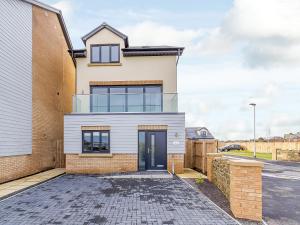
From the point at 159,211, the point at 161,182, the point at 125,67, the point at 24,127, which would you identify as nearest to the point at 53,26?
the point at 125,67

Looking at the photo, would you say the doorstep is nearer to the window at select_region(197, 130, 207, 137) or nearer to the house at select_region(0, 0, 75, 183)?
the house at select_region(0, 0, 75, 183)

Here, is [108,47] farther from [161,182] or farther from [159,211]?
[159,211]

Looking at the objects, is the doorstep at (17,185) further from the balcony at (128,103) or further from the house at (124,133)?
the balcony at (128,103)

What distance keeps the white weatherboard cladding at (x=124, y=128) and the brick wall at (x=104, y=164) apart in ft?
1.32

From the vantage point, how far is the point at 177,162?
14406mm

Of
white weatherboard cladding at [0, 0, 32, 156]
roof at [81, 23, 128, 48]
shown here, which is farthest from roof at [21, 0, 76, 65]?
roof at [81, 23, 128, 48]

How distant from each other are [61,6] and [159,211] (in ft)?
54.3

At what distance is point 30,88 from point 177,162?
9082mm

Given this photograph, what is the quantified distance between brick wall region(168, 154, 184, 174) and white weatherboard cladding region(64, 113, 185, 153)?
1.18 feet

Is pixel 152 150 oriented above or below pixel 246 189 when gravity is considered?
above

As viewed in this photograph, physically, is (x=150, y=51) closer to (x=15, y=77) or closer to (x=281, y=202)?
(x=15, y=77)

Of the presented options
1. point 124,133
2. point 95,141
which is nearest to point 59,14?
point 95,141

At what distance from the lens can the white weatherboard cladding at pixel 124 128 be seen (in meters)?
14.5

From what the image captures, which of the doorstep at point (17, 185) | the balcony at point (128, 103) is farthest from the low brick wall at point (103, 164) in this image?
the balcony at point (128, 103)
